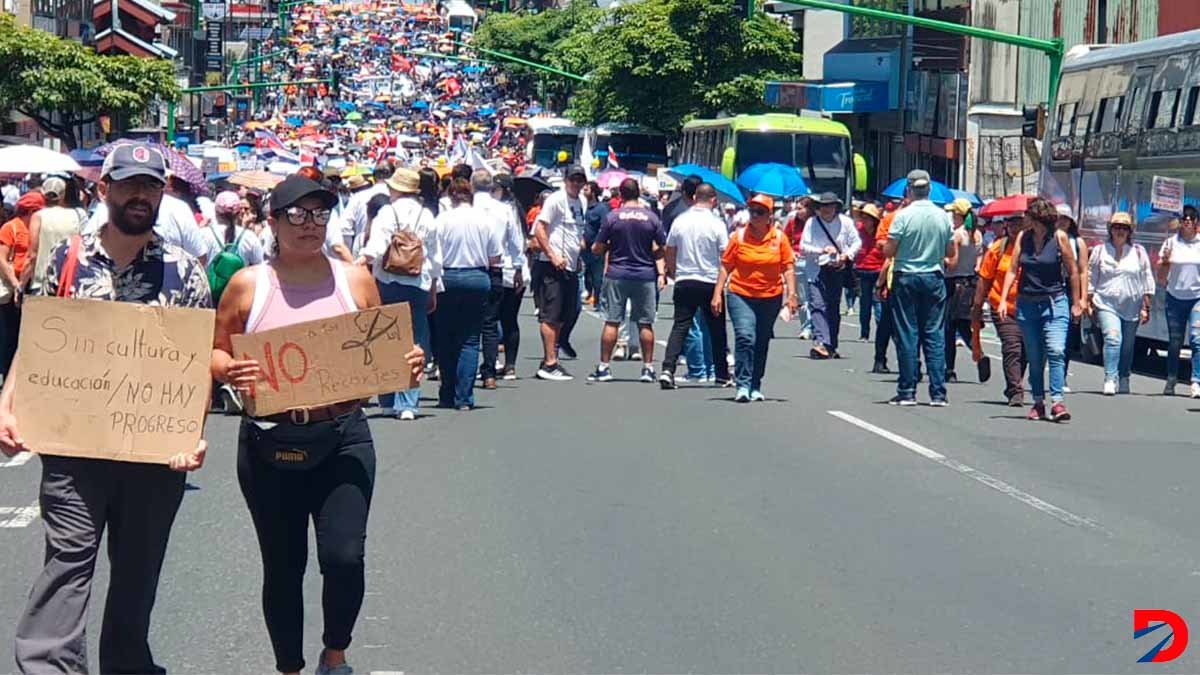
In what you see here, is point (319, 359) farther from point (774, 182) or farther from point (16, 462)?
point (774, 182)

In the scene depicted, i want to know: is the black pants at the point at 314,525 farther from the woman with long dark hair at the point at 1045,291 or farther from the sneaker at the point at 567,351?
the sneaker at the point at 567,351

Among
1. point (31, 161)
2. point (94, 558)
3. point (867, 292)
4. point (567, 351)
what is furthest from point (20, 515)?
point (31, 161)

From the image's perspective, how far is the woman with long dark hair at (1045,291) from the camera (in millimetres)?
15109

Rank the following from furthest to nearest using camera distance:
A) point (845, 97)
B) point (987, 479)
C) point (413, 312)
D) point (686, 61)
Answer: point (686, 61), point (845, 97), point (413, 312), point (987, 479)

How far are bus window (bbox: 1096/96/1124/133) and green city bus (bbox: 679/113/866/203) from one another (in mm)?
17105

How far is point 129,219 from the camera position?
6340mm

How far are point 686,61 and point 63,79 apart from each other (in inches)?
870

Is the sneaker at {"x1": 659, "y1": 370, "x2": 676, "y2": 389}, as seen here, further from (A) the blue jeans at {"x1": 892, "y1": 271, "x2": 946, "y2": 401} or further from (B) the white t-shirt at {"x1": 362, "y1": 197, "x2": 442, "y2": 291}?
(B) the white t-shirt at {"x1": 362, "y1": 197, "x2": 442, "y2": 291}

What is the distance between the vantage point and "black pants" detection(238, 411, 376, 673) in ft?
20.7

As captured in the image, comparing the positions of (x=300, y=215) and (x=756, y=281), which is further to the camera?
(x=756, y=281)

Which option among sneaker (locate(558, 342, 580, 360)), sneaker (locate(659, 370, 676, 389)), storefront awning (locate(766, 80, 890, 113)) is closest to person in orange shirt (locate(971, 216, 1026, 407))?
sneaker (locate(659, 370, 676, 389))

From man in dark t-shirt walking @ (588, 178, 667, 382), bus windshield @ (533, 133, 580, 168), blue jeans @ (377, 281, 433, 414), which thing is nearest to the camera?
blue jeans @ (377, 281, 433, 414)

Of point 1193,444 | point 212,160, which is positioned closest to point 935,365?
point 1193,444

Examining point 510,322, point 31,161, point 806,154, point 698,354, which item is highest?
point 806,154
